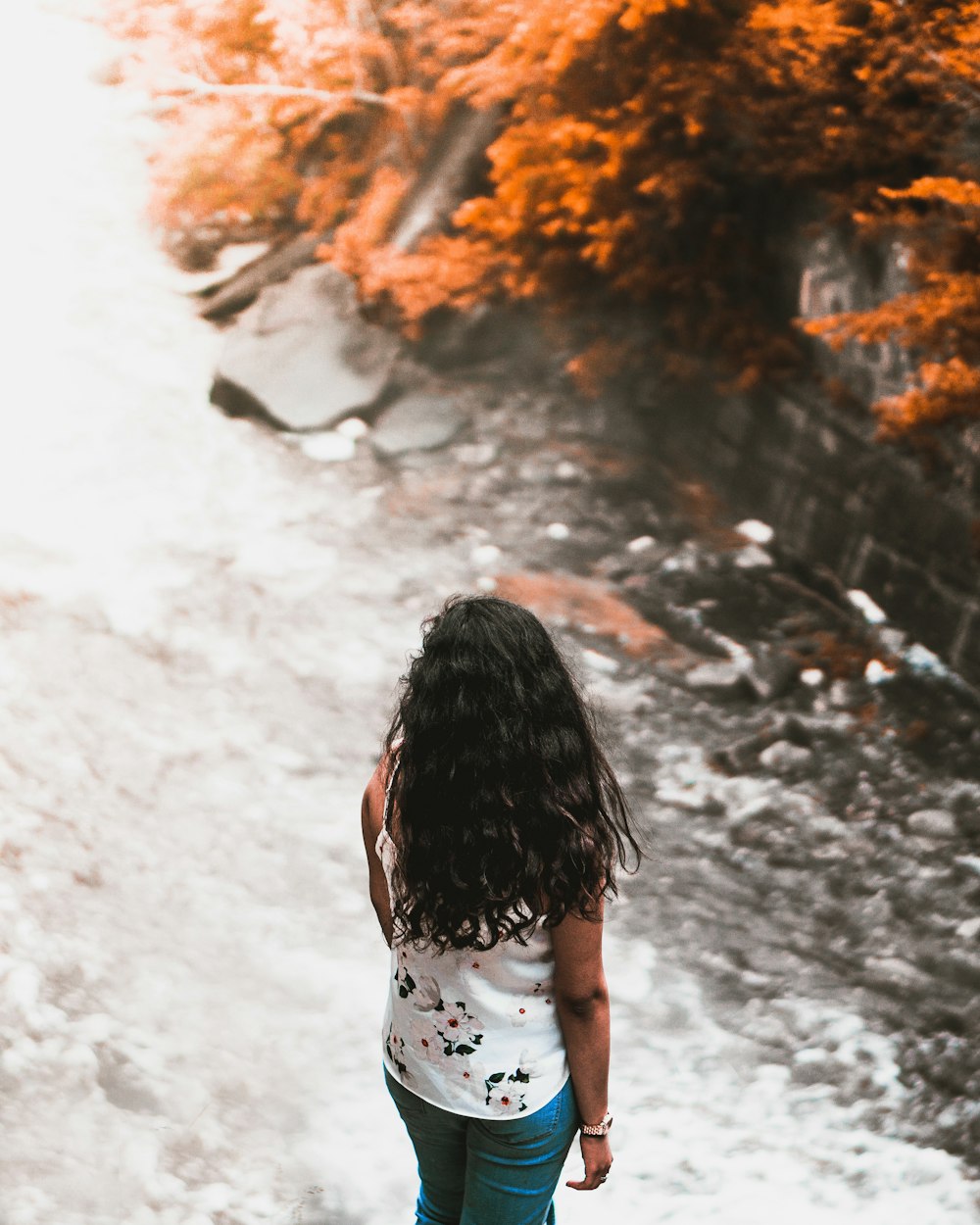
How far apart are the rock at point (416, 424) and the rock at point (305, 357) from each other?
11cm

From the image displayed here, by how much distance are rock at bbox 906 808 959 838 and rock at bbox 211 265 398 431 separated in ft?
7.84

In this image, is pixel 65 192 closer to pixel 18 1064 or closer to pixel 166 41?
pixel 166 41

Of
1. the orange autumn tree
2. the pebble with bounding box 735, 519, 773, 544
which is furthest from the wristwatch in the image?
the pebble with bounding box 735, 519, 773, 544

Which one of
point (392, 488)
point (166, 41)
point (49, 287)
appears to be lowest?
point (392, 488)

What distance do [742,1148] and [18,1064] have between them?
1.28 metres

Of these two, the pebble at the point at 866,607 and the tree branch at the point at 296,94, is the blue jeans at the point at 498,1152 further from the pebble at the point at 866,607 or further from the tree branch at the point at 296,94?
the tree branch at the point at 296,94

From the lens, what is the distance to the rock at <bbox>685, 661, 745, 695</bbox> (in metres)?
2.99

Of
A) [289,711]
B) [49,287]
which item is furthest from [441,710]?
[49,287]

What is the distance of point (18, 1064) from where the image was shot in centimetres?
193

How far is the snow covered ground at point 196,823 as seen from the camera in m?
1.81

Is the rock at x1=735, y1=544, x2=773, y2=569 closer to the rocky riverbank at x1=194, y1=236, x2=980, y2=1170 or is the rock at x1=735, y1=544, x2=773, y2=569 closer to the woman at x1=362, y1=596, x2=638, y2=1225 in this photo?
the rocky riverbank at x1=194, y1=236, x2=980, y2=1170

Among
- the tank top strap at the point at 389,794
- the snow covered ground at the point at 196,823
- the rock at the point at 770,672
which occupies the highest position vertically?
the tank top strap at the point at 389,794

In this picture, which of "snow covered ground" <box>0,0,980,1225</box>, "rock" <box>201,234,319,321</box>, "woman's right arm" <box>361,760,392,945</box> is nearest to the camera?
"woman's right arm" <box>361,760,392,945</box>

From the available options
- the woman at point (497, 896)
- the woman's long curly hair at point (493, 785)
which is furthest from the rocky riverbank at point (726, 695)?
the woman's long curly hair at point (493, 785)
